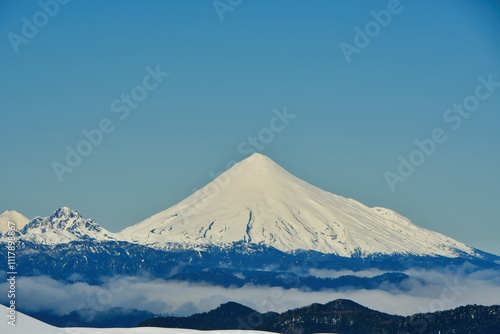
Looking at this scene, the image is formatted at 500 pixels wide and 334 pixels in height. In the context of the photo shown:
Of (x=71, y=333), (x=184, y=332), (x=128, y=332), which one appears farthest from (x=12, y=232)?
(x=184, y=332)

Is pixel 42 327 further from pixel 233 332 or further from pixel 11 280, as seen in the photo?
pixel 233 332

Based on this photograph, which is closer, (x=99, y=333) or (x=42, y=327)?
(x=42, y=327)

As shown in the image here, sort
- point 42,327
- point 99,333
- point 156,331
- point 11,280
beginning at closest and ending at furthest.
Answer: point 11,280, point 42,327, point 99,333, point 156,331

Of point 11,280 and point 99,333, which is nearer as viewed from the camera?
point 11,280

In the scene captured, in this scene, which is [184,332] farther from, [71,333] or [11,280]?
[11,280]

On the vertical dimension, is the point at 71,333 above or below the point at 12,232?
below


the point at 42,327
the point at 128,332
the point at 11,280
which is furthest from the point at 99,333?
the point at 11,280

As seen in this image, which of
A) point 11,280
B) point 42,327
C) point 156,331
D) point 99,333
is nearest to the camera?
point 11,280

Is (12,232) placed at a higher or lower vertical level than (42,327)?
higher
